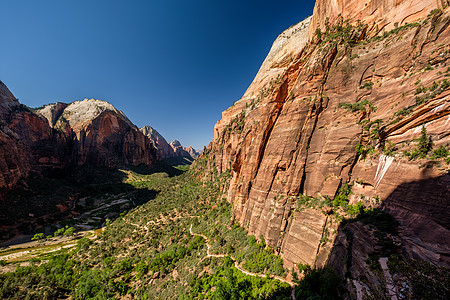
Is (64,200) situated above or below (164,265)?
above

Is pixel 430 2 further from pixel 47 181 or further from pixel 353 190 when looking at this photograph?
pixel 47 181

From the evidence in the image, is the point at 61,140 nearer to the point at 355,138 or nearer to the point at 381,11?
the point at 355,138

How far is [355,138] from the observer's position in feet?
55.5

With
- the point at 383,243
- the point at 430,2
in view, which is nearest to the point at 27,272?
the point at 383,243

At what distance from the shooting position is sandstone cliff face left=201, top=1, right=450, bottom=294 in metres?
11.3

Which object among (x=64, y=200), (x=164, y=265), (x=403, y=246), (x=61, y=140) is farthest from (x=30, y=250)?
(x=61, y=140)

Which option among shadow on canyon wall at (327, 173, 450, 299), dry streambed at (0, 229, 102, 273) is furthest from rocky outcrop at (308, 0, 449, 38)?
dry streambed at (0, 229, 102, 273)

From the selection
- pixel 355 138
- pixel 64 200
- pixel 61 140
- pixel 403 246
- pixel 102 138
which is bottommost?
pixel 64 200

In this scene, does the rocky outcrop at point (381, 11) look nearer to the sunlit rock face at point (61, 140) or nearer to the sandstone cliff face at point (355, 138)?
the sandstone cliff face at point (355, 138)

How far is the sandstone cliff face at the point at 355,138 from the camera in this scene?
11320mm

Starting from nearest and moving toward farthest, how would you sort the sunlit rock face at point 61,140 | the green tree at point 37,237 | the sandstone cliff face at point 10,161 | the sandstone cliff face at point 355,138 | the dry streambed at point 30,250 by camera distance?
the sandstone cliff face at point 355,138, the dry streambed at point 30,250, the green tree at point 37,237, the sandstone cliff face at point 10,161, the sunlit rock face at point 61,140

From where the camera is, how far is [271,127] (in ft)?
85.3

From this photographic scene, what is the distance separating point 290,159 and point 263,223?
11.1m

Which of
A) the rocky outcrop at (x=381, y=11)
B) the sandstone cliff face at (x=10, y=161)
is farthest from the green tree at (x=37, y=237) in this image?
the rocky outcrop at (x=381, y=11)
